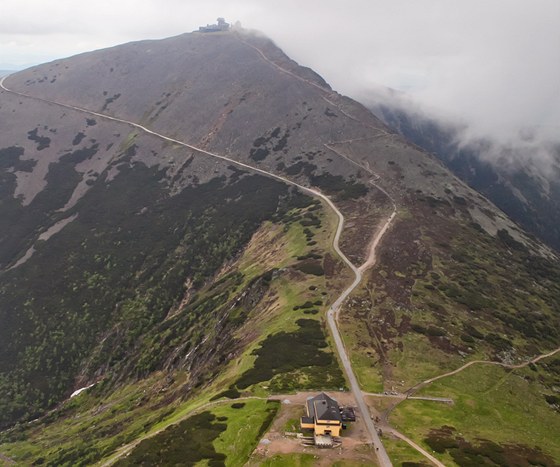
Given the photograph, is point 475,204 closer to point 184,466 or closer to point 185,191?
point 185,191

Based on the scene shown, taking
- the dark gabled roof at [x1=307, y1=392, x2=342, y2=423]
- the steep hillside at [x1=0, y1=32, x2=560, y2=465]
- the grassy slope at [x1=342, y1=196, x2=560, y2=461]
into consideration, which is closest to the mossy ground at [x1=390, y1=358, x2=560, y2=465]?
the grassy slope at [x1=342, y1=196, x2=560, y2=461]

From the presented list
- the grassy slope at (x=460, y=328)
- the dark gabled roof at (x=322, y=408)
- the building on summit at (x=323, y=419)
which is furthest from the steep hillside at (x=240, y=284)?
the dark gabled roof at (x=322, y=408)

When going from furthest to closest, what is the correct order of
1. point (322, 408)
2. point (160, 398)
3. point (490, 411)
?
point (160, 398), point (490, 411), point (322, 408)

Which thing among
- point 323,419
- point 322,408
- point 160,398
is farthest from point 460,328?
point 160,398

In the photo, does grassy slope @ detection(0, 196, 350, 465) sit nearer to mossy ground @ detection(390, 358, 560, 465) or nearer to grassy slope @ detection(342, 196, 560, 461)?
grassy slope @ detection(342, 196, 560, 461)

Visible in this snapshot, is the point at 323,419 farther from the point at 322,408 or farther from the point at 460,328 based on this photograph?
the point at 460,328

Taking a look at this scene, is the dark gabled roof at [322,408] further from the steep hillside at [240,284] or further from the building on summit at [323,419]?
the steep hillside at [240,284]

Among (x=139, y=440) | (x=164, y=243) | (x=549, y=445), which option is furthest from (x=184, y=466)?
(x=164, y=243)
